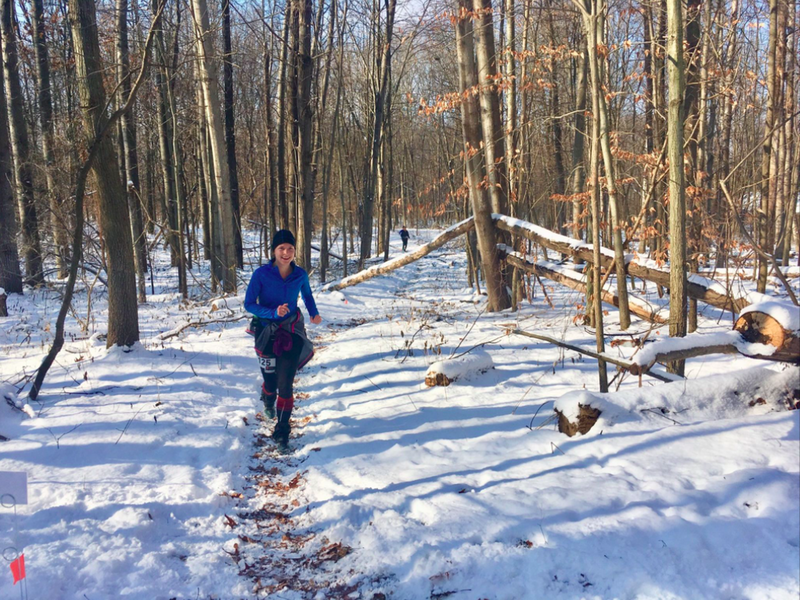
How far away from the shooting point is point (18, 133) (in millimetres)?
13539

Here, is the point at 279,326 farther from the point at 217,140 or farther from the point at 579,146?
the point at 579,146

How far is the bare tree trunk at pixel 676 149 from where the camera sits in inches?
171

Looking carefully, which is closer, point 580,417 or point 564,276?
point 580,417

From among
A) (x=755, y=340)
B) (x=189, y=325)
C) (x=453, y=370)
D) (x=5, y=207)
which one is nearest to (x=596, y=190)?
(x=755, y=340)

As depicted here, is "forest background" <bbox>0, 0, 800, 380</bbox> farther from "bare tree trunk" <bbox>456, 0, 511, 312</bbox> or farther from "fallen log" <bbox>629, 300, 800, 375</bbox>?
"fallen log" <bbox>629, 300, 800, 375</bbox>

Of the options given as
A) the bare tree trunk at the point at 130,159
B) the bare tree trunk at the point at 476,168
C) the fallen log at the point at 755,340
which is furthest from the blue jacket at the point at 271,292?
the bare tree trunk at the point at 130,159

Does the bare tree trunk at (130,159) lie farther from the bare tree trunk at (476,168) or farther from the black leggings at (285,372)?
the black leggings at (285,372)

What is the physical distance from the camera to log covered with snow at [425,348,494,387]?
5727 mm

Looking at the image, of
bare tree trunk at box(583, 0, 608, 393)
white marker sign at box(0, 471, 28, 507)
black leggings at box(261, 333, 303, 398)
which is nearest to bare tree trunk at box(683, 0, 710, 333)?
bare tree trunk at box(583, 0, 608, 393)

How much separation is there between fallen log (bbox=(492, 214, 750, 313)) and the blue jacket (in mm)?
3756

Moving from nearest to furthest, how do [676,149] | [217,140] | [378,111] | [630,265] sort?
[676,149] < [630,265] < [217,140] < [378,111]

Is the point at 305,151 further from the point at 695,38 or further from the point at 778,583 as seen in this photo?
the point at 778,583

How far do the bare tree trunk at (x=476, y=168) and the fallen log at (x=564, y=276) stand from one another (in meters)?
Answer: 0.29

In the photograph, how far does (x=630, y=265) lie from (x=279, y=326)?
15.7ft
